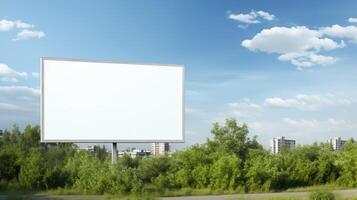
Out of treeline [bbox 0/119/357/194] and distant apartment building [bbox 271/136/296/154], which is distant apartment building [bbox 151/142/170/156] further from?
distant apartment building [bbox 271/136/296/154]

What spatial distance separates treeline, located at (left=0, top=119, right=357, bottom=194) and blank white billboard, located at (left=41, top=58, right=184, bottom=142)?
4.27 ft

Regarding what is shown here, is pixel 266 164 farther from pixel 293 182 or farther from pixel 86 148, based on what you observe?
pixel 86 148

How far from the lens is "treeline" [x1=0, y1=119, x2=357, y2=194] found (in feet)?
52.4

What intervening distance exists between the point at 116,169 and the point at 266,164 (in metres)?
6.07

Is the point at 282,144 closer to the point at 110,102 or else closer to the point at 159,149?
the point at 159,149

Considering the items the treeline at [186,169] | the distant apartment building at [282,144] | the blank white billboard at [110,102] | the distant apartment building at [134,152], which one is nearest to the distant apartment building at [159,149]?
the distant apartment building at [134,152]

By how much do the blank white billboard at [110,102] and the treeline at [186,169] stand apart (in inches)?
51.2

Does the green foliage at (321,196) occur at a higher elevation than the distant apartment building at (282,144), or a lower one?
lower

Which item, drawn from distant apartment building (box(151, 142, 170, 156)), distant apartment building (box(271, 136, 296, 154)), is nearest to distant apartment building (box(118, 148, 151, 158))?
distant apartment building (box(151, 142, 170, 156))

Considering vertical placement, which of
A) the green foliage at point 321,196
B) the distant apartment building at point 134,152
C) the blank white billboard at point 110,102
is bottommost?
the green foliage at point 321,196

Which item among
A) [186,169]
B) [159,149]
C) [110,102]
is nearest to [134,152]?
[159,149]

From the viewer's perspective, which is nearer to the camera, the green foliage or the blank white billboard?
the green foliage

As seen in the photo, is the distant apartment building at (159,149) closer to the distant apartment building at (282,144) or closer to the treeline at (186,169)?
the treeline at (186,169)

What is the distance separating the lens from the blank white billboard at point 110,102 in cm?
1548
